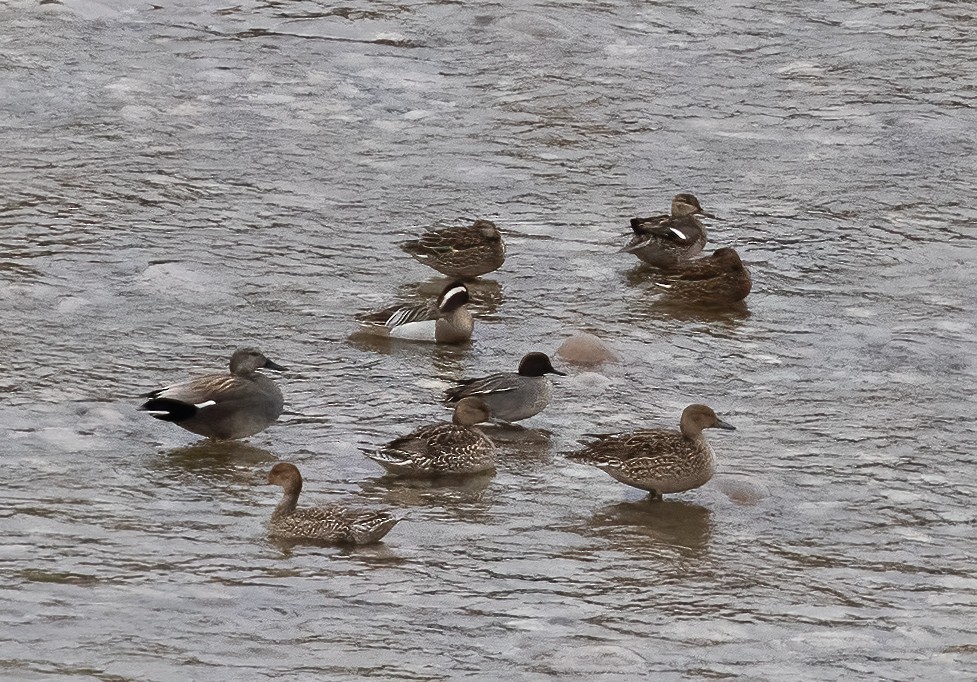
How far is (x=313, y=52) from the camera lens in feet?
59.1

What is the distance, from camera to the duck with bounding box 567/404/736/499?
9.62m

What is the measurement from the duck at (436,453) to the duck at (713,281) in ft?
10.8

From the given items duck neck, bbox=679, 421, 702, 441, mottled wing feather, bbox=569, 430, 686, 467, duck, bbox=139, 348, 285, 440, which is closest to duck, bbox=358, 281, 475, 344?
duck, bbox=139, 348, 285, 440

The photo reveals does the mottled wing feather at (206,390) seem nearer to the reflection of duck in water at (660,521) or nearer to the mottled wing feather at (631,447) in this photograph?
the mottled wing feather at (631,447)

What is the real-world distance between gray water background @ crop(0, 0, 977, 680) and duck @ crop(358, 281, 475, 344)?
0.41 ft

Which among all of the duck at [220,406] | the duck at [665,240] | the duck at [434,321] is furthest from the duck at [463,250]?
the duck at [220,406]

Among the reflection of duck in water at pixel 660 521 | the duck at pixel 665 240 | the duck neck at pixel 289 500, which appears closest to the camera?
the duck neck at pixel 289 500

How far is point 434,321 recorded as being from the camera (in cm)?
1191

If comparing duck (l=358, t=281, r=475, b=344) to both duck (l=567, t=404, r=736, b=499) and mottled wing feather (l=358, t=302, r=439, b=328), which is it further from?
duck (l=567, t=404, r=736, b=499)

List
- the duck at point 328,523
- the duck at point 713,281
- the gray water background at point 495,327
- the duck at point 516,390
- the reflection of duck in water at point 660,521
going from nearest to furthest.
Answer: the gray water background at point 495,327 < the duck at point 328,523 < the reflection of duck in water at point 660,521 < the duck at point 516,390 < the duck at point 713,281

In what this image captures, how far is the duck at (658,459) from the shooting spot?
31.6 feet

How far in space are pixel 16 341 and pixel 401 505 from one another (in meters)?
3.24

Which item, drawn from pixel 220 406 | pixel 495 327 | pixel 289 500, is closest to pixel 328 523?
pixel 289 500

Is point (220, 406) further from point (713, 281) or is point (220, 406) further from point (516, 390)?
point (713, 281)
